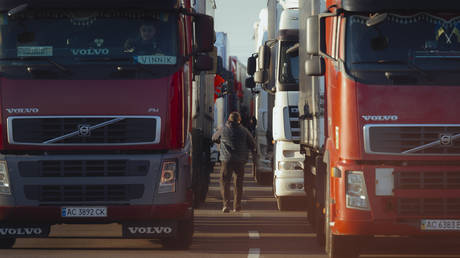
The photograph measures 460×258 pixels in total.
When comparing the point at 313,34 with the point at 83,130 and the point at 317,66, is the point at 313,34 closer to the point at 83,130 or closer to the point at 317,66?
the point at 317,66

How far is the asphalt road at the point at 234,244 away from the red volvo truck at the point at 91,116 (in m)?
0.72

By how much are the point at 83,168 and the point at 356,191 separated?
3.40 metres

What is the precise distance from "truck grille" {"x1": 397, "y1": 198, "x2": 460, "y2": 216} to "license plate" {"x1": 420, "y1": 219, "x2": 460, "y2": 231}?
8 cm

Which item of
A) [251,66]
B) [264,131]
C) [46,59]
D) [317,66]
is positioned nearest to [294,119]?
[251,66]

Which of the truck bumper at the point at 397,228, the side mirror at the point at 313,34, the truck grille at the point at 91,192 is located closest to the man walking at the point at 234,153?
the truck grille at the point at 91,192

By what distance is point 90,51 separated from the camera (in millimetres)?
13102

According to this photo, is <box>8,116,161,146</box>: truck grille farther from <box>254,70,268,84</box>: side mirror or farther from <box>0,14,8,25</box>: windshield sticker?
<box>254,70,268,84</box>: side mirror

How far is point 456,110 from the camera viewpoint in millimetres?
11727

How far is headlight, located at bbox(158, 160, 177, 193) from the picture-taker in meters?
13.1

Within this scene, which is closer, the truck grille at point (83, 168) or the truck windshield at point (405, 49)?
the truck windshield at point (405, 49)

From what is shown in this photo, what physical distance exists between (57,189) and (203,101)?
7.34m

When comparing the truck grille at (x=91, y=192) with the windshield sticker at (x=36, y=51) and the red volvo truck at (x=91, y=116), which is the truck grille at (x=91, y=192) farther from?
the windshield sticker at (x=36, y=51)

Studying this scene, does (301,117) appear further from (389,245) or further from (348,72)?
(348,72)

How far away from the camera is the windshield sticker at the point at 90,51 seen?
13.1 metres
